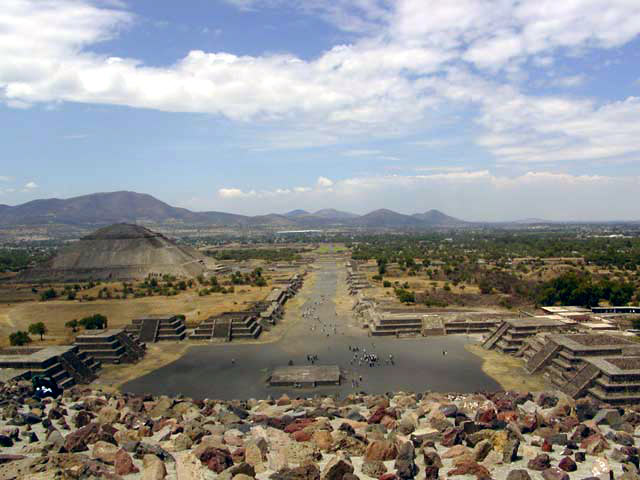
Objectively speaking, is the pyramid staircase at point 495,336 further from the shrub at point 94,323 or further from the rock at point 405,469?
the shrub at point 94,323

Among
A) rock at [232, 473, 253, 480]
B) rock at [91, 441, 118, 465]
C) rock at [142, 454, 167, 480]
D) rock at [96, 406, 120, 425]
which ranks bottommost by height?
rock at [96, 406, 120, 425]

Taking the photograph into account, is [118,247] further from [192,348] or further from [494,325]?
[494,325]

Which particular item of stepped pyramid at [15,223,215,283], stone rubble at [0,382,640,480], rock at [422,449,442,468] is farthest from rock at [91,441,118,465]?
stepped pyramid at [15,223,215,283]

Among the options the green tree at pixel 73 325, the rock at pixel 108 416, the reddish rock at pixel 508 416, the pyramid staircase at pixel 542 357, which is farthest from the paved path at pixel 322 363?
the green tree at pixel 73 325

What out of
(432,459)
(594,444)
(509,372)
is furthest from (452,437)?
(509,372)

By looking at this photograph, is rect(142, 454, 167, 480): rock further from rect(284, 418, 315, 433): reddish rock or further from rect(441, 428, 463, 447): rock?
rect(441, 428, 463, 447): rock

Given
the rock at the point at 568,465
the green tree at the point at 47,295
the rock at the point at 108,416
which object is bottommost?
the green tree at the point at 47,295
